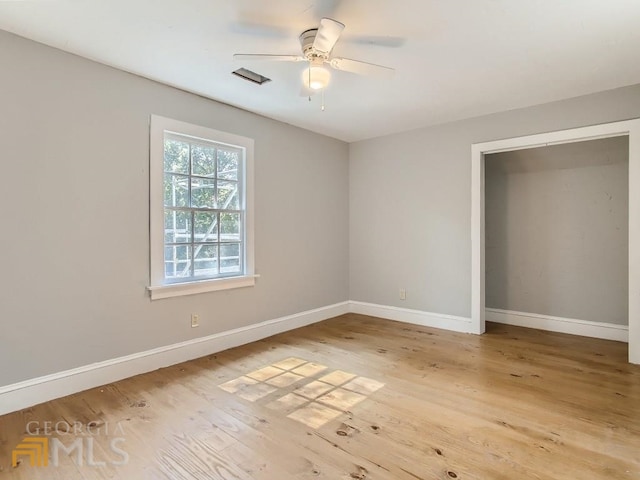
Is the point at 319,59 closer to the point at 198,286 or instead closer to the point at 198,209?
the point at 198,209

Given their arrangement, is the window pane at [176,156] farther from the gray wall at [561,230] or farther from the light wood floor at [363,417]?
the gray wall at [561,230]

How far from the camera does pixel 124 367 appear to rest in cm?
285

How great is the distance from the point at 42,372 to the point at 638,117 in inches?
206

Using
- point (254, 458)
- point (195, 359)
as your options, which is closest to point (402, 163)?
point (195, 359)

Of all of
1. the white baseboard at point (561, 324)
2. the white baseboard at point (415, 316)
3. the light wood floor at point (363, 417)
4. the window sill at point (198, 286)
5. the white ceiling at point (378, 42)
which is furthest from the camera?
the white baseboard at point (415, 316)

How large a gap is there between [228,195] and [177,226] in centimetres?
66

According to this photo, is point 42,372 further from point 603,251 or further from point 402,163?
point 603,251

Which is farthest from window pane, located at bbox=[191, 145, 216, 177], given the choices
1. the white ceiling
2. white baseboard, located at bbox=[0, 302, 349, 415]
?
white baseboard, located at bbox=[0, 302, 349, 415]

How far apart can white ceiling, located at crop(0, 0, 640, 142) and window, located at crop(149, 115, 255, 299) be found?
485 millimetres

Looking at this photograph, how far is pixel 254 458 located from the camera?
1.87m

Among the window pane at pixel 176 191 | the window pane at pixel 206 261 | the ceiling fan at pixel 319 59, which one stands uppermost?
the ceiling fan at pixel 319 59

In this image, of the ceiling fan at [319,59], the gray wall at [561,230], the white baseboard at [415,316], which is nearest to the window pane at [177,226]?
the ceiling fan at [319,59]

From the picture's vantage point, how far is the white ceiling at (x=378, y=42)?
2.07 meters

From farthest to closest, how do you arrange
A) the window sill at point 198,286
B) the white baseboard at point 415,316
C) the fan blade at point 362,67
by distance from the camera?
1. the white baseboard at point 415,316
2. the window sill at point 198,286
3. the fan blade at point 362,67
